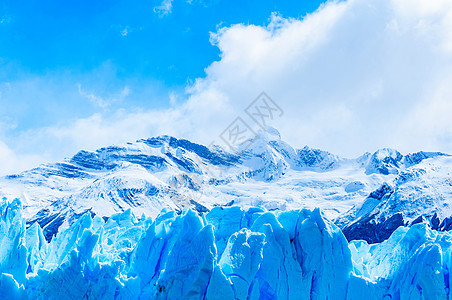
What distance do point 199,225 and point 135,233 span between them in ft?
28.1

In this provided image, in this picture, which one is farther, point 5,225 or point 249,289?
point 5,225

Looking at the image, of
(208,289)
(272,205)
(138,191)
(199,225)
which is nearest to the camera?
(208,289)

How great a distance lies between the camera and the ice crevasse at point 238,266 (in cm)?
2211

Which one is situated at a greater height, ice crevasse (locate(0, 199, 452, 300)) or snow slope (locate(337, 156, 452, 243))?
snow slope (locate(337, 156, 452, 243))

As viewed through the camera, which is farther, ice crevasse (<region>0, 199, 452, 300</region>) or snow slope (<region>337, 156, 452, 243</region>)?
snow slope (<region>337, 156, 452, 243</region>)

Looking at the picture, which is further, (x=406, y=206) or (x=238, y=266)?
(x=406, y=206)

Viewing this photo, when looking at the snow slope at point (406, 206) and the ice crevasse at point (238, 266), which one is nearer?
the ice crevasse at point (238, 266)

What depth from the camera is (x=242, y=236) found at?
22.9 metres

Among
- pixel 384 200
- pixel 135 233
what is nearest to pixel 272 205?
pixel 384 200

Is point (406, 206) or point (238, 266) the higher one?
point (406, 206)

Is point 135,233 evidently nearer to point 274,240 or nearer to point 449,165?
point 274,240

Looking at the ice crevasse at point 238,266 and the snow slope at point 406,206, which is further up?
the snow slope at point 406,206

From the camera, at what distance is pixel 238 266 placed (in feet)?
73.2

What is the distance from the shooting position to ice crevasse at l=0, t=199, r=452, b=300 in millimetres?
22109
